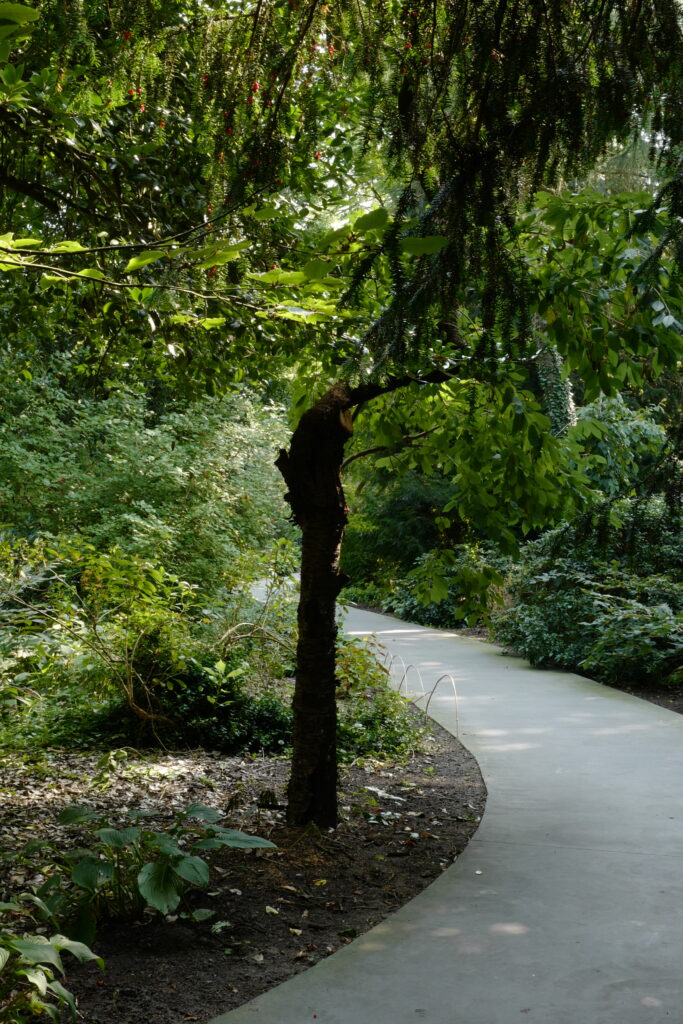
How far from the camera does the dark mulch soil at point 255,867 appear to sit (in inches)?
123

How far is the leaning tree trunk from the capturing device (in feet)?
15.5

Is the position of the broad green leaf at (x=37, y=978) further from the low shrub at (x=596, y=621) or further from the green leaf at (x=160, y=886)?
the low shrub at (x=596, y=621)

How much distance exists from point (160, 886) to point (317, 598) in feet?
5.93

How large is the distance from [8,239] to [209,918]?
2735 mm

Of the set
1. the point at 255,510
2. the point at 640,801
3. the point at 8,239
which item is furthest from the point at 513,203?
the point at 255,510

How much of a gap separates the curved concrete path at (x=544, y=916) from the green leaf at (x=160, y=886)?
46 centimetres

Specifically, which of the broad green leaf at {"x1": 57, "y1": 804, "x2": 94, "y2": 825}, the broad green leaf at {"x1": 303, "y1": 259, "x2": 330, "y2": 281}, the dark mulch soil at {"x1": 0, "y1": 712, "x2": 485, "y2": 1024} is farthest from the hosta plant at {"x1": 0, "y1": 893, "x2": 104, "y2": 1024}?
the broad green leaf at {"x1": 303, "y1": 259, "x2": 330, "y2": 281}

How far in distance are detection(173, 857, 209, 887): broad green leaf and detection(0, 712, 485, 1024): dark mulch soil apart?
11.6 inches

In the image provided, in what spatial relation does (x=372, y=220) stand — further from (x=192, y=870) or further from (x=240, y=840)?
(x=240, y=840)

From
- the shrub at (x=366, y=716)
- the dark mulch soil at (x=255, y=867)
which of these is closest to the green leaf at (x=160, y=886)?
the dark mulch soil at (x=255, y=867)

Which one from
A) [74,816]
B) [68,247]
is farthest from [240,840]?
[68,247]

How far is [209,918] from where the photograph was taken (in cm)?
365

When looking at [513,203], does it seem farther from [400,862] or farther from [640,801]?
[640,801]

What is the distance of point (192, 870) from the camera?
3348mm
